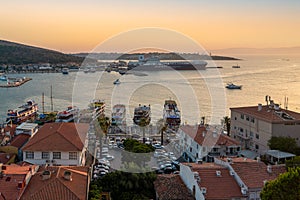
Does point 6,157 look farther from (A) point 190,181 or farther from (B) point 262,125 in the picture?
(B) point 262,125

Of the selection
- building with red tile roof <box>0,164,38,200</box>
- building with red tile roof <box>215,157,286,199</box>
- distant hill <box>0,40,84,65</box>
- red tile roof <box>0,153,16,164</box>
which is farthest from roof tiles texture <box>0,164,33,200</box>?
distant hill <box>0,40,84,65</box>

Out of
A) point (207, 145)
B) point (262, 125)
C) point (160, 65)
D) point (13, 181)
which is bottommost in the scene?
point (207, 145)

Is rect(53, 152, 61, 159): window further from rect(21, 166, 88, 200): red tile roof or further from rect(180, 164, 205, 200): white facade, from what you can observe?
rect(180, 164, 205, 200): white facade

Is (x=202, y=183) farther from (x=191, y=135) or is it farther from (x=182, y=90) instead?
(x=182, y=90)

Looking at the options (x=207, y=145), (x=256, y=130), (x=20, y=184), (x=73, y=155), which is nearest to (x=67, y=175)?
(x=20, y=184)

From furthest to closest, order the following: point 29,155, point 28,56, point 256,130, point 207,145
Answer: point 28,56 → point 256,130 → point 207,145 → point 29,155

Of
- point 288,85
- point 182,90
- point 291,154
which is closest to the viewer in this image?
point 291,154

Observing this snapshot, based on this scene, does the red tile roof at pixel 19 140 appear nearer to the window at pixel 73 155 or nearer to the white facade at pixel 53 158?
the white facade at pixel 53 158

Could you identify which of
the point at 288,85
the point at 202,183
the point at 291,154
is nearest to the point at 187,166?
the point at 202,183
